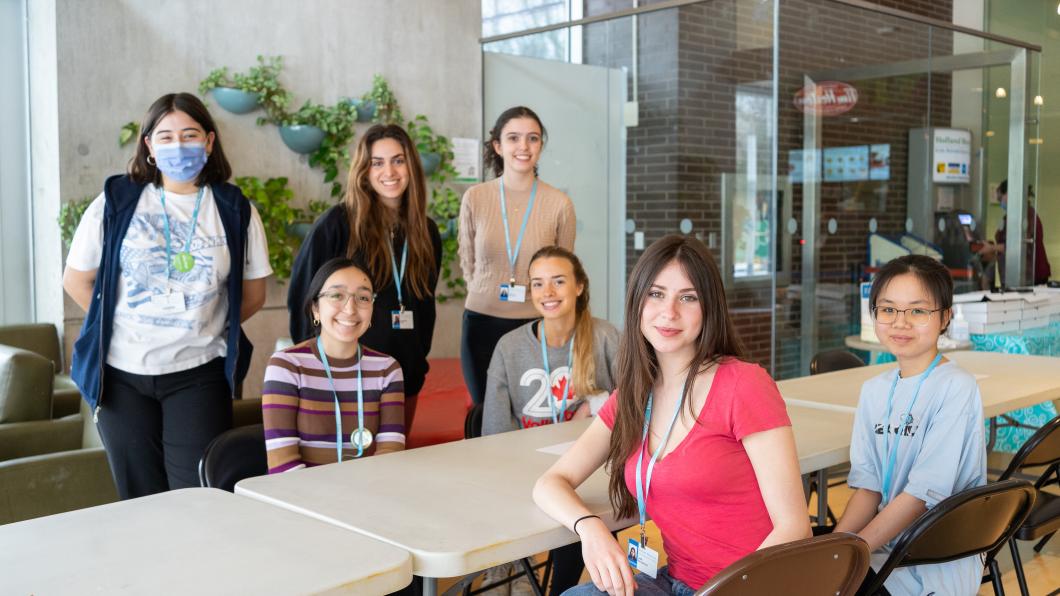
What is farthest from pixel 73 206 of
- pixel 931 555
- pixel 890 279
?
pixel 931 555

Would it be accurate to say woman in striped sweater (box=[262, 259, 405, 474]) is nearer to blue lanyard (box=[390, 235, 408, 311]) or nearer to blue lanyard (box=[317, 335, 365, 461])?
blue lanyard (box=[317, 335, 365, 461])

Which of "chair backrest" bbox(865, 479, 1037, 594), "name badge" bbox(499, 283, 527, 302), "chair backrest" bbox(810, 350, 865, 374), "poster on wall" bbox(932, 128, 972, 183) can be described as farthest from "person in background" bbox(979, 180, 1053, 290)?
"chair backrest" bbox(865, 479, 1037, 594)

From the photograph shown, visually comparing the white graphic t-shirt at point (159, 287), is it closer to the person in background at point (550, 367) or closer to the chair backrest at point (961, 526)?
the person in background at point (550, 367)

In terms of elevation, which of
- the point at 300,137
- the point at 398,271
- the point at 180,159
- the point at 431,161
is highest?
the point at 300,137

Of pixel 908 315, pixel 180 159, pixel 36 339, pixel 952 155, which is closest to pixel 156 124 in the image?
pixel 180 159

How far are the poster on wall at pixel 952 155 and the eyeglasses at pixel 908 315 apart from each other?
4.63m

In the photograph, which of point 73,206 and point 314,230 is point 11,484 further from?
point 73,206

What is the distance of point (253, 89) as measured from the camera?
612 cm

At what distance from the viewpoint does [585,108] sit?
6633 millimetres

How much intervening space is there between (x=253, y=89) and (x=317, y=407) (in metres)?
3.82

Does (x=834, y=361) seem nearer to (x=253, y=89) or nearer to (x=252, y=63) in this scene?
(x=253, y=89)

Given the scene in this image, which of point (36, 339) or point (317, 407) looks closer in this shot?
point (317, 407)

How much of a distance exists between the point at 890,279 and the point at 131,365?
2.21m

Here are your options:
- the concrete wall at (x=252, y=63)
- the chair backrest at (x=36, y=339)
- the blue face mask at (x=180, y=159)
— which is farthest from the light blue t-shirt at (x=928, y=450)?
the chair backrest at (x=36, y=339)
